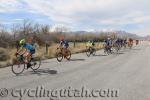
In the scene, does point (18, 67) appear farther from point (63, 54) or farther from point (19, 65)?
point (63, 54)

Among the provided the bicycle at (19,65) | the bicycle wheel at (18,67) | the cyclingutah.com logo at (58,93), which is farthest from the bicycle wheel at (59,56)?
the cyclingutah.com logo at (58,93)

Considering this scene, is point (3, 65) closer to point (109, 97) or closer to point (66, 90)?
point (66, 90)

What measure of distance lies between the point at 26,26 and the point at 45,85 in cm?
4970

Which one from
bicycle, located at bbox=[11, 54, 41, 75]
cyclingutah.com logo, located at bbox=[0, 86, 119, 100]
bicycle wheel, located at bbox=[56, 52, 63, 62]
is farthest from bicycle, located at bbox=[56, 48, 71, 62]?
cyclingutah.com logo, located at bbox=[0, 86, 119, 100]

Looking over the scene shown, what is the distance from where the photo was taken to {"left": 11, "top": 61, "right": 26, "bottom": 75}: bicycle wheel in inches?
602

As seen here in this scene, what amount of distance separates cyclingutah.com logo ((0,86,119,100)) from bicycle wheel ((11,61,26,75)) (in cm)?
467

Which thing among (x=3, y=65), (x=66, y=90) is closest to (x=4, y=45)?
(x=3, y=65)

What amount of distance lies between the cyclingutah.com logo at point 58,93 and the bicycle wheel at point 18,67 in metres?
4.67

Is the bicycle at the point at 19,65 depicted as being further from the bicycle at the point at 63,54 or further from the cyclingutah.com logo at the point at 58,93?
the bicycle at the point at 63,54

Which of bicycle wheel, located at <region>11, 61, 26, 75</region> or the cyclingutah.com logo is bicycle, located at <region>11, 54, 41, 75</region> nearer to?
bicycle wheel, located at <region>11, 61, 26, 75</region>

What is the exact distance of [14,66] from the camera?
15.5m

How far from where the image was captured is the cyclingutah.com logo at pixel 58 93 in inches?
376

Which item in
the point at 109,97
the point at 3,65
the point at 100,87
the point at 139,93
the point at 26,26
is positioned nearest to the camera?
the point at 109,97

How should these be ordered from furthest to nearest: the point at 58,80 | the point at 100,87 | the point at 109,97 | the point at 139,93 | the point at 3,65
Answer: the point at 3,65 < the point at 58,80 < the point at 100,87 < the point at 139,93 < the point at 109,97
